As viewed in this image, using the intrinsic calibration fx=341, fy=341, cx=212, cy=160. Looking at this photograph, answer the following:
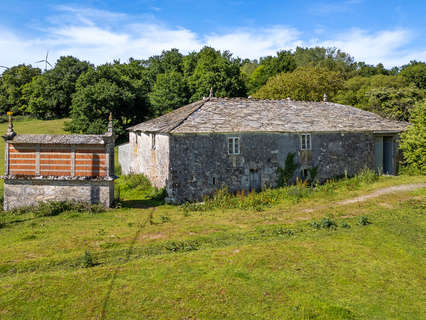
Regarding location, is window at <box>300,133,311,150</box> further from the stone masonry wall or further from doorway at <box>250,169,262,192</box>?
doorway at <box>250,169,262,192</box>

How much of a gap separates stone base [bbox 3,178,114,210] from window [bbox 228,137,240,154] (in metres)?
6.79

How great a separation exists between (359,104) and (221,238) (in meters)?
31.0

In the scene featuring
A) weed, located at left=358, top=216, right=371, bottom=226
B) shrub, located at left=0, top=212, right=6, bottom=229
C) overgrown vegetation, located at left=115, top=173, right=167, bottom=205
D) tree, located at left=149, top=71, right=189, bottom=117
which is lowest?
shrub, located at left=0, top=212, right=6, bottom=229

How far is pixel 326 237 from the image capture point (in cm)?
1210

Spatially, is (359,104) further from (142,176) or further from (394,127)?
(142,176)

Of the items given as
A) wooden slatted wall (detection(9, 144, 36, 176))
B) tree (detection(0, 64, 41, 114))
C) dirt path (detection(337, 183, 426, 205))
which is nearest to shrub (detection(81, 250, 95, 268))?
wooden slatted wall (detection(9, 144, 36, 176))

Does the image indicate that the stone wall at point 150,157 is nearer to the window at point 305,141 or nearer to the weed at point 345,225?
the window at point 305,141

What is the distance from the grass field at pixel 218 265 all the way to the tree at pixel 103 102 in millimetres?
22824

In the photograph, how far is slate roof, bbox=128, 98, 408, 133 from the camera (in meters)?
19.2

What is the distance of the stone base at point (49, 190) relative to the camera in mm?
15914

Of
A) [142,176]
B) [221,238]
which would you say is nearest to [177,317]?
[221,238]

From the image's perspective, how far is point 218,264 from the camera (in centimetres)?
976

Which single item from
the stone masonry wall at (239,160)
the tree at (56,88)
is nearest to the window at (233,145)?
the stone masonry wall at (239,160)

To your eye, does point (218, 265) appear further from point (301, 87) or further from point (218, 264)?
point (301, 87)
